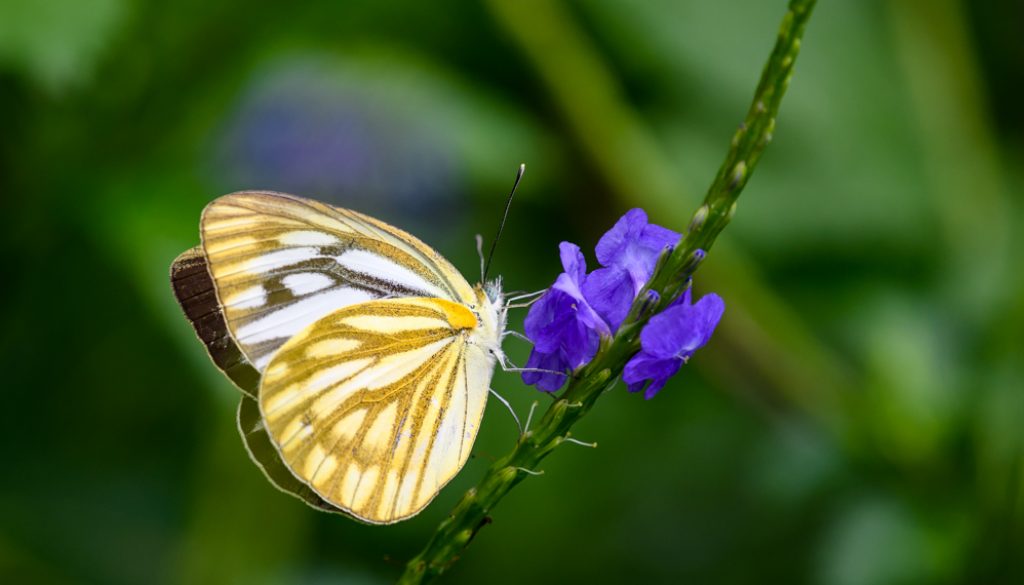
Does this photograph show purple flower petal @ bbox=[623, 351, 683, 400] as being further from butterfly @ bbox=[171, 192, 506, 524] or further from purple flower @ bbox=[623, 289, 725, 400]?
butterfly @ bbox=[171, 192, 506, 524]

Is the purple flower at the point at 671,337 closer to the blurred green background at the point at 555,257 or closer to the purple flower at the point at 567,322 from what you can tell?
the purple flower at the point at 567,322

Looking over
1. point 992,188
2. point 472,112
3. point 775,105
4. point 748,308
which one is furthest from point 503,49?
point 775,105

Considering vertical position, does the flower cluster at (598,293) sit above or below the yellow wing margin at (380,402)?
above

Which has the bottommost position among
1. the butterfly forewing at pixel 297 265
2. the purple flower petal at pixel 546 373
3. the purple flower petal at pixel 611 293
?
the butterfly forewing at pixel 297 265

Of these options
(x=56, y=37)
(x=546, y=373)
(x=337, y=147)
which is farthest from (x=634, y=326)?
(x=337, y=147)

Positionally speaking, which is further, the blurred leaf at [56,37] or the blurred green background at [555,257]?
the blurred green background at [555,257]

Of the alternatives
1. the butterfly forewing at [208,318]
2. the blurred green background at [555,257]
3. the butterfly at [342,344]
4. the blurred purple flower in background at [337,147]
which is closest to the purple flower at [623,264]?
the butterfly at [342,344]

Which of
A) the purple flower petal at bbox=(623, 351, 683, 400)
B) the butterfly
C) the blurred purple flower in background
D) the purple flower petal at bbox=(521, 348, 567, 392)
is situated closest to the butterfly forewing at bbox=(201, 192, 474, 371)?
the butterfly

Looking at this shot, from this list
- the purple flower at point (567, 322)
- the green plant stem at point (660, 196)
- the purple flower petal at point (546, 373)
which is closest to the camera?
the purple flower at point (567, 322)
